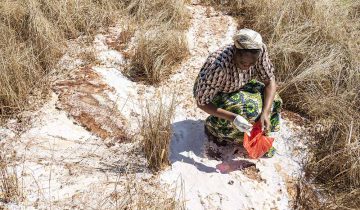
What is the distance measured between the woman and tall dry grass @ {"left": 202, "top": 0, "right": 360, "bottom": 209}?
356mm

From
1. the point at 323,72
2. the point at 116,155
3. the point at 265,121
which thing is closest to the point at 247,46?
the point at 265,121

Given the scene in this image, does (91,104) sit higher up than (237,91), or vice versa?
(237,91)

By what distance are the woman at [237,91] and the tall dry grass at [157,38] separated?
74 centimetres

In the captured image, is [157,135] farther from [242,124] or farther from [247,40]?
[247,40]

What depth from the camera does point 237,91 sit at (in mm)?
2016

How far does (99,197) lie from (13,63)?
1092 mm

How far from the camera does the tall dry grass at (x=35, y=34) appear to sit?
2266 mm

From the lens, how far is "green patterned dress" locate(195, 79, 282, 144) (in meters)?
1.97

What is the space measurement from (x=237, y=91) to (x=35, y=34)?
5.20 feet

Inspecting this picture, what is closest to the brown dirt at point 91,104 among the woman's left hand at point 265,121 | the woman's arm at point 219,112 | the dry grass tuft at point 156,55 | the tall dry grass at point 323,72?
the dry grass tuft at point 156,55

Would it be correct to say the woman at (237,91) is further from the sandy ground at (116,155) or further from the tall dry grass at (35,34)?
the tall dry grass at (35,34)

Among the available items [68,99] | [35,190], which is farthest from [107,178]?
[68,99]

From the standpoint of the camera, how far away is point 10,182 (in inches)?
67.0

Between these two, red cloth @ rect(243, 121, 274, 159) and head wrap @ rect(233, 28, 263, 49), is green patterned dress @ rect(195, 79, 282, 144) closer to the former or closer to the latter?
red cloth @ rect(243, 121, 274, 159)
